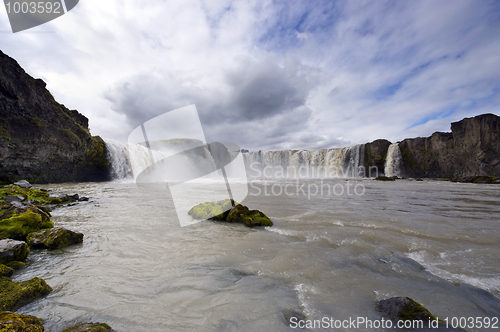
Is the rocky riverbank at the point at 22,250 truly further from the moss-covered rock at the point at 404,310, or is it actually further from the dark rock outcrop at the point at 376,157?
the dark rock outcrop at the point at 376,157

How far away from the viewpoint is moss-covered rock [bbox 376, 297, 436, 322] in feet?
8.29

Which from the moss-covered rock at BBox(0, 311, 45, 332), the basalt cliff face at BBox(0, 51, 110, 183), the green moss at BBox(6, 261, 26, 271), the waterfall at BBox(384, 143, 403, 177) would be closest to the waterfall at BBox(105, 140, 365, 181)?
the basalt cliff face at BBox(0, 51, 110, 183)

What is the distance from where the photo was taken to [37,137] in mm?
22516

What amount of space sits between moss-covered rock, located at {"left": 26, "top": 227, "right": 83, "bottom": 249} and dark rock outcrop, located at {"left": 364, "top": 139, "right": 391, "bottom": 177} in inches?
1999

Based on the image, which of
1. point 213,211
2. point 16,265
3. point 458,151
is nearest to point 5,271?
point 16,265

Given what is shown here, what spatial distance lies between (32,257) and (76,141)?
28424 millimetres

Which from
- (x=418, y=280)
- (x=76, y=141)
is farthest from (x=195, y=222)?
(x=76, y=141)

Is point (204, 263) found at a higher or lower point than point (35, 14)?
lower

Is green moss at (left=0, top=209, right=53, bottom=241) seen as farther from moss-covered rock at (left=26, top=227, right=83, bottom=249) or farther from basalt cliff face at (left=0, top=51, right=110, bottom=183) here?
basalt cliff face at (left=0, top=51, right=110, bottom=183)

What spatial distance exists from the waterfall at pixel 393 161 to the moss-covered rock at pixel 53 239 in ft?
171

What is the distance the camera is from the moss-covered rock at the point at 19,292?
8.56 feet

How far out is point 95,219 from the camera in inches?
308

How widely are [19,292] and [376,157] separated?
52.6 metres

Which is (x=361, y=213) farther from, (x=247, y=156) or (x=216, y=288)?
(x=247, y=156)
